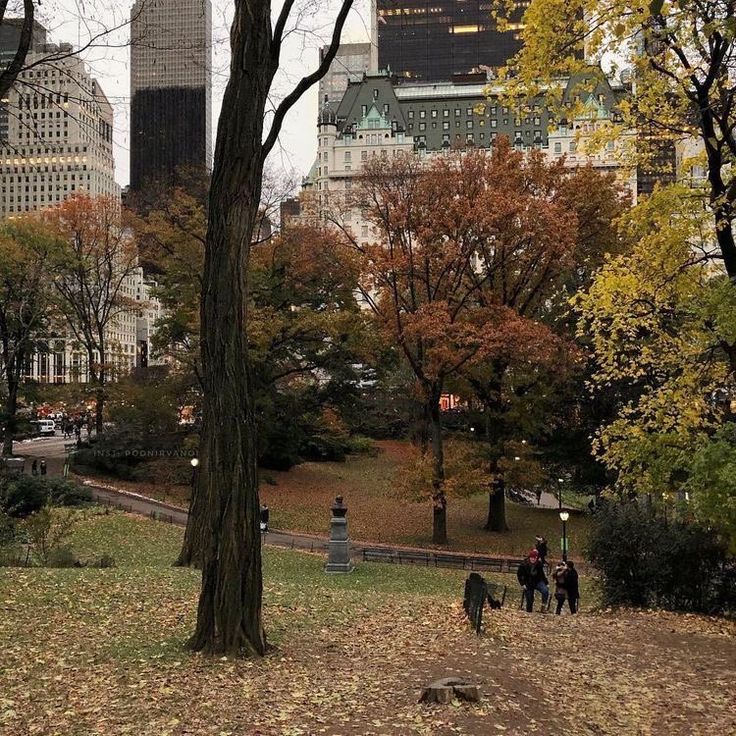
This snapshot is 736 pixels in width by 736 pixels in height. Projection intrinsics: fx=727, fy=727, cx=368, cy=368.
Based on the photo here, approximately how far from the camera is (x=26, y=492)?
2491 centimetres

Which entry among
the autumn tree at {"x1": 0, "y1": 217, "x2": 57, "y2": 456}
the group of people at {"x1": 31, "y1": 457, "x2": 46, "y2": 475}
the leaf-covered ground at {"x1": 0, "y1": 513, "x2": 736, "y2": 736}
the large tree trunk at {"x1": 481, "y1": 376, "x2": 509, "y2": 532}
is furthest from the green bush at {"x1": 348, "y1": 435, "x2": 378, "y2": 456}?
the leaf-covered ground at {"x1": 0, "y1": 513, "x2": 736, "y2": 736}

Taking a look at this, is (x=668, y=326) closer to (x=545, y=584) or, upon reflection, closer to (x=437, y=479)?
(x=545, y=584)

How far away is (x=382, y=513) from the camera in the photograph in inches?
1292

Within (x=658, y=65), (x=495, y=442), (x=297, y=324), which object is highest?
(x=658, y=65)

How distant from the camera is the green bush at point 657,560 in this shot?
13.1m

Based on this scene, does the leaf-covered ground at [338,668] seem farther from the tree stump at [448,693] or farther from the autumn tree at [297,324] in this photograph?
the autumn tree at [297,324]

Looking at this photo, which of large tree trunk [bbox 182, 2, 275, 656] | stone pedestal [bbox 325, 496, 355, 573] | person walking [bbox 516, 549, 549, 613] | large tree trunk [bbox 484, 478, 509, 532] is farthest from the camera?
large tree trunk [bbox 484, 478, 509, 532]

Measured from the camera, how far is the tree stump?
248 inches

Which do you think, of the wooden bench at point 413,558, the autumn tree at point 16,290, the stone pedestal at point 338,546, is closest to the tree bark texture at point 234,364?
the stone pedestal at point 338,546

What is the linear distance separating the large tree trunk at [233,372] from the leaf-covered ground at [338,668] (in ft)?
1.80

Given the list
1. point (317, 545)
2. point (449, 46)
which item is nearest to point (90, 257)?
point (317, 545)

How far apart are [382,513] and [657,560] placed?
66.5 ft

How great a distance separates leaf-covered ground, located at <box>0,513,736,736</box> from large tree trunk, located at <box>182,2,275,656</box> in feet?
1.80

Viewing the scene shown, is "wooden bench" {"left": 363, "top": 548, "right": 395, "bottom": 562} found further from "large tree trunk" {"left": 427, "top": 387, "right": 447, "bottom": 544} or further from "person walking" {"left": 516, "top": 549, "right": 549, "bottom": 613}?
"person walking" {"left": 516, "top": 549, "right": 549, "bottom": 613}
